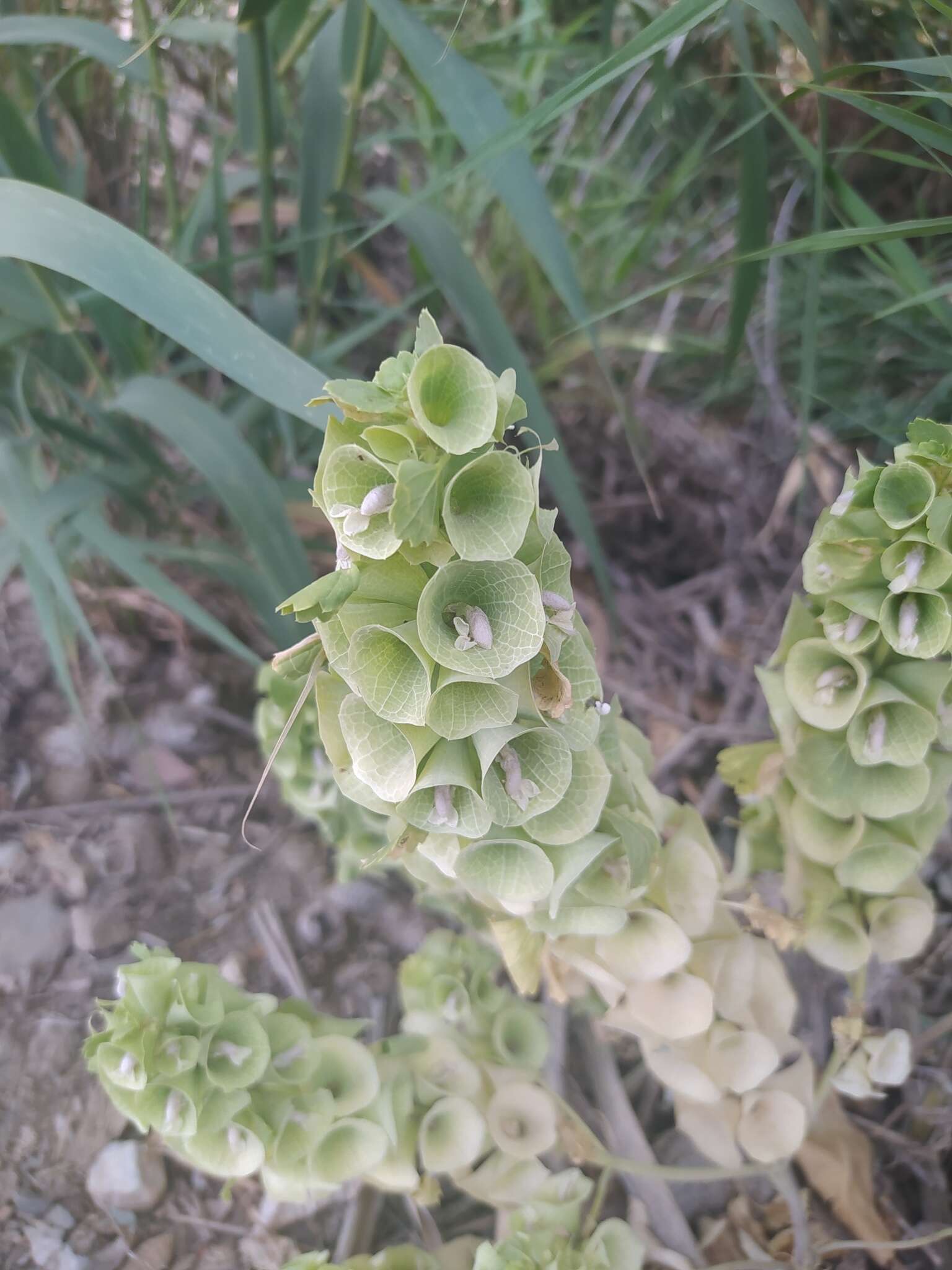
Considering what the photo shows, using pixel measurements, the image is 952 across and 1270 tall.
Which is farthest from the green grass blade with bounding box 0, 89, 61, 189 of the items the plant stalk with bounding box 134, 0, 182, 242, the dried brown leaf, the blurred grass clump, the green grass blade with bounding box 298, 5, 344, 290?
the dried brown leaf

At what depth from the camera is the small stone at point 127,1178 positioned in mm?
742

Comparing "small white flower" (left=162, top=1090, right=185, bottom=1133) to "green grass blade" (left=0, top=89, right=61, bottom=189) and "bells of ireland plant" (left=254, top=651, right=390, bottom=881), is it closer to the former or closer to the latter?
"bells of ireland plant" (left=254, top=651, right=390, bottom=881)

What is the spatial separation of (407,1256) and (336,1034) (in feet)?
0.51

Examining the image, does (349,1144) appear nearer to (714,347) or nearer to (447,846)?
(447,846)

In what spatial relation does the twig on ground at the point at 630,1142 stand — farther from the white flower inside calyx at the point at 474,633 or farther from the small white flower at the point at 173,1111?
the white flower inside calyx at the point at 474,633

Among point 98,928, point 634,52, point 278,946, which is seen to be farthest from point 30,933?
point 634,52

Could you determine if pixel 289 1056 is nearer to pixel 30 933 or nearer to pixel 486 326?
pixel 30 933

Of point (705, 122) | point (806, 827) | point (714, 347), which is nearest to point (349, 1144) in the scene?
point (806, 827)

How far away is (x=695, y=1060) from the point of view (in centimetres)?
59

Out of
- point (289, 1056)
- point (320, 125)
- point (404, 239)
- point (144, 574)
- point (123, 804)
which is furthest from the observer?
point (404, 239)

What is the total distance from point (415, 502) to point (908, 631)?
28 centimetres

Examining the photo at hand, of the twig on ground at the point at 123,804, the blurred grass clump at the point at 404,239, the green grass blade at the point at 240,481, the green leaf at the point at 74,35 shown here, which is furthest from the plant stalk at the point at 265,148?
the twig on ground at the point at 123,804

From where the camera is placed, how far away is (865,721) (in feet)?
1.73

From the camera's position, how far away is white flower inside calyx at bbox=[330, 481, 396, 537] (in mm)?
347
